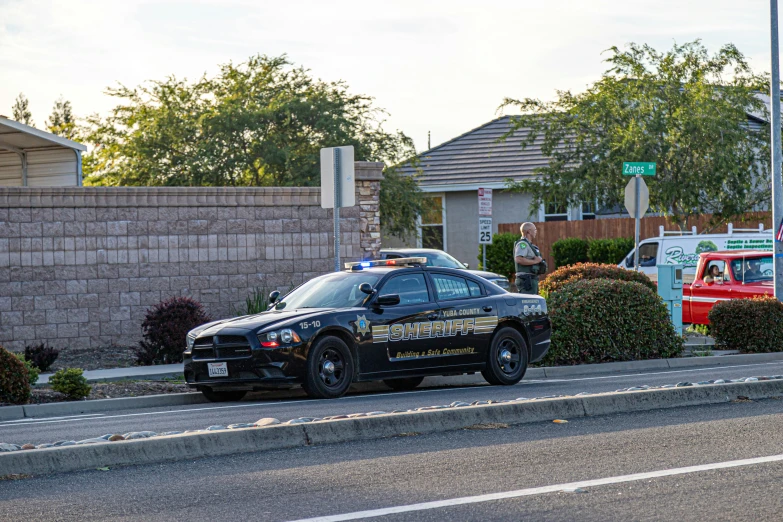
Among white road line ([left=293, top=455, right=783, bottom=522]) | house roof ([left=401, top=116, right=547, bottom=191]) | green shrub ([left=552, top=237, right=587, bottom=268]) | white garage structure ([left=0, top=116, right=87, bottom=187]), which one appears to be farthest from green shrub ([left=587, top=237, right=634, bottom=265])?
white road line ([left=293, top=455, right=783, bottom=522])

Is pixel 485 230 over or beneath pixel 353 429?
over

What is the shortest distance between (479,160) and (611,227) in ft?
21.5

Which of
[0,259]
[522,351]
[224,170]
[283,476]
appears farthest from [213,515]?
[224,170]

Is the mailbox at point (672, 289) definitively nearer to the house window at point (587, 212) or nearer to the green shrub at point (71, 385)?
the green shrub at point (71, 385)

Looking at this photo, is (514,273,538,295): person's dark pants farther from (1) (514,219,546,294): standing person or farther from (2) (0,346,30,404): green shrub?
(2) (0,346,30,404): green shrub

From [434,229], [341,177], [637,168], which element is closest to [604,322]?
[341,177]

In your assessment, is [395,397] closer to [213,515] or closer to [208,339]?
[208,339]

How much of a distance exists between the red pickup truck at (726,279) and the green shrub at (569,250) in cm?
1094

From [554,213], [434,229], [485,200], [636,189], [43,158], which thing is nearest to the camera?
[636,189]

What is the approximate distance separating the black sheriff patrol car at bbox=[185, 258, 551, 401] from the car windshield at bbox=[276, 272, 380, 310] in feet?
0.05

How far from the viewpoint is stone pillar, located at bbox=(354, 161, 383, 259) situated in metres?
21.6

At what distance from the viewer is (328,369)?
12617 millimetres

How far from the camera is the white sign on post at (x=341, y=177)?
1614cm

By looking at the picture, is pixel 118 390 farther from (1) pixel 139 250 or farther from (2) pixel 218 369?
(1) pixel 139 250
